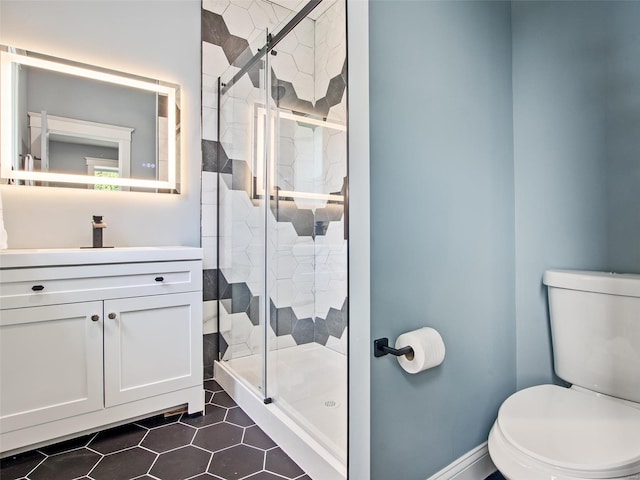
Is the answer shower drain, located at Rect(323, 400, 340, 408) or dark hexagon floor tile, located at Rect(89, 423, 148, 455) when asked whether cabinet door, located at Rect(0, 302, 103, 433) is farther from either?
shower drain, located at Rect(323, 400, 340, 408)

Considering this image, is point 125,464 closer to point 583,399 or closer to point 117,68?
point 583,399

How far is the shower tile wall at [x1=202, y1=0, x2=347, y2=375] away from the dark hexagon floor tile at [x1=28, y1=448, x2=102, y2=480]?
32.3 inches

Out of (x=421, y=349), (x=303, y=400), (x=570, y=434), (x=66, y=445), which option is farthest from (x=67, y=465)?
(x=570, y=434)

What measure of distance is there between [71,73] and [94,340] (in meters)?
1.37

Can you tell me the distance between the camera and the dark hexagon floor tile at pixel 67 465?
1.29 metres

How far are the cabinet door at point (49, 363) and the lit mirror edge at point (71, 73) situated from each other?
0.73m

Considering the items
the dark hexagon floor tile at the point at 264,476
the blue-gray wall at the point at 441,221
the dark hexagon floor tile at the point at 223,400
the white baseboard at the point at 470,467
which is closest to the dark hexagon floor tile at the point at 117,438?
the dark hexagon floor tile at the point at 223,400

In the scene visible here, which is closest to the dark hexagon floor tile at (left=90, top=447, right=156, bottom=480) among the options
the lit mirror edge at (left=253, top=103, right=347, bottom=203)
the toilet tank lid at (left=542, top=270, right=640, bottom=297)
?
the lit mirror edge at (left=253, top=103, right=347, bottom=203)

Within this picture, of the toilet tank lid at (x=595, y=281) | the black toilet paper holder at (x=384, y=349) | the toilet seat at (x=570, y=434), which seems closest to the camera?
the toilet seat at (x=570, y=434)

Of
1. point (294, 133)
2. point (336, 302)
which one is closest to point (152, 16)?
point (294, 133)

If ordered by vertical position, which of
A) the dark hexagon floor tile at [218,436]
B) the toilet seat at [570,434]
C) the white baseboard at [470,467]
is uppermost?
the toilet seat at [570,434]

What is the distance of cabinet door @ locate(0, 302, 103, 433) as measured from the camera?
4.28ft

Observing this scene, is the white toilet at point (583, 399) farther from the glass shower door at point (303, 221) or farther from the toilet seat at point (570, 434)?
the glass shower door at point (303, 221)

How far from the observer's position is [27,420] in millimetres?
1337
